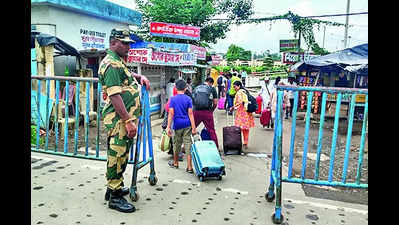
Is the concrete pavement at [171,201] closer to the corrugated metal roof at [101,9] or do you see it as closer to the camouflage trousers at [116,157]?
the camouflage trousers at [116,157]

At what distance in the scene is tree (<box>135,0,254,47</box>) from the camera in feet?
55.0

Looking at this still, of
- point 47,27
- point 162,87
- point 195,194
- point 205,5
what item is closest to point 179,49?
point 162,87

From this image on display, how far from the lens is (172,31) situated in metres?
13.2

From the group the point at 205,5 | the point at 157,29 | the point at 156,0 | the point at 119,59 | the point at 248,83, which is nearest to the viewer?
the point at 119,59

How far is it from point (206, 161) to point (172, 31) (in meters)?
9.75

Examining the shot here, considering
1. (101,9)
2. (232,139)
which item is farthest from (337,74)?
(101,9)

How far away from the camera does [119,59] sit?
3.21 m

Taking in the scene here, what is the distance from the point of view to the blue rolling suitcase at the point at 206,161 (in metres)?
4.38

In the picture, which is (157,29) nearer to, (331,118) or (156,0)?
(156,0)

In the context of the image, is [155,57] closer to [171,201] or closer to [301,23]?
[171,201]

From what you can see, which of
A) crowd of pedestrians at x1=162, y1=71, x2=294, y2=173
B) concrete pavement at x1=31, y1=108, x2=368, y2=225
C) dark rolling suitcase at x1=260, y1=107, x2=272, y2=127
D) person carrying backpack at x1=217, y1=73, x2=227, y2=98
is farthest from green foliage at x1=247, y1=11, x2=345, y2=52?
concrete pavement at x1=31, y1=108, x2=368, y2=225

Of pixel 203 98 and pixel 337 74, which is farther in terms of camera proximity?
pixel 337 74
